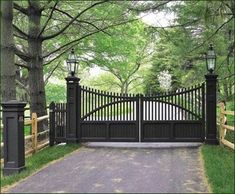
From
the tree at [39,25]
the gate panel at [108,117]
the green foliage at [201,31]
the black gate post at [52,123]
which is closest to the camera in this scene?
the green foliage at [201,31]

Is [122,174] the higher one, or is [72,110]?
[72,110]

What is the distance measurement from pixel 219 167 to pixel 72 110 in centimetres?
618

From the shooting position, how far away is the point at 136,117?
13836 mm

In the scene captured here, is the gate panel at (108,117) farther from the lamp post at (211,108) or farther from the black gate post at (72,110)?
the lamp post at (211,108)

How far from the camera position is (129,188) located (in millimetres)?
7629

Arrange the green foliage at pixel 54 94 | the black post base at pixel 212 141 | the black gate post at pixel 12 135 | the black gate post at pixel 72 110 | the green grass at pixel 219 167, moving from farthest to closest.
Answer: the green foliage at pixel 54 94 < the black gate post at pixel 72 110 < the black post base at pixel 212 141 < the black gate post at pixel 12 135 < the green grass at pixel 219 167

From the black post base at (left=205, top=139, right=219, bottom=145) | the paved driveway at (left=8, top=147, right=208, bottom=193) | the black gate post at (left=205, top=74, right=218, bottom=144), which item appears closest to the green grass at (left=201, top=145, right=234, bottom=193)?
the paved driveway at (left=8, top=147, right=208, bottom=193)

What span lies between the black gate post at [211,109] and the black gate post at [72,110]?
4.09 metres

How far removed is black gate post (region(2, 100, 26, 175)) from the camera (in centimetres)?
889

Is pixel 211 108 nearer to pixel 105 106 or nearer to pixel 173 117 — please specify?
pixel 173 117

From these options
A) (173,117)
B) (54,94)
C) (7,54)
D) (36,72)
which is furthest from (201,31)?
(54,94)

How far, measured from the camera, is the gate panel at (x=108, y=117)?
1391 centimetres

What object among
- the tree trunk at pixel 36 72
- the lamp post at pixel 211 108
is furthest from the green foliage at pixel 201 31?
the tree trunk at pixel 36 72

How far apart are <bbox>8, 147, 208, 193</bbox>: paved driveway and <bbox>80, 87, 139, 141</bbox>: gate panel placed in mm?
1638
